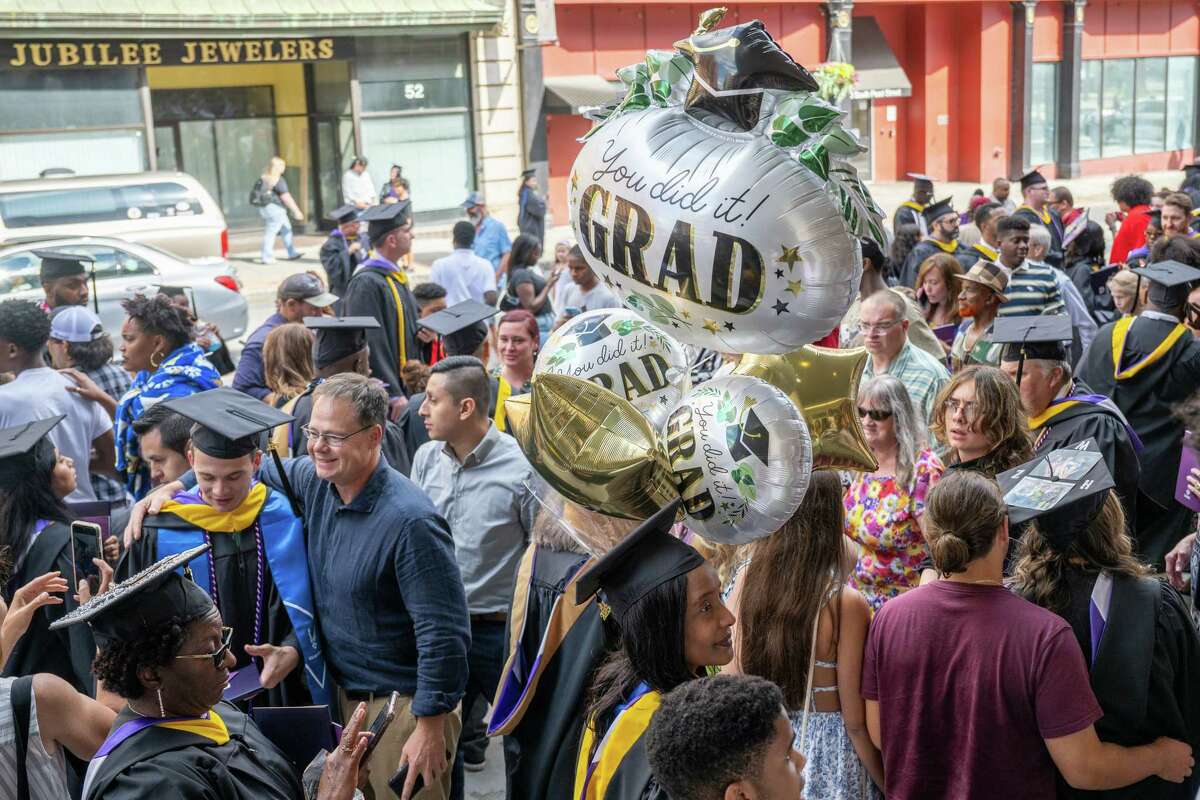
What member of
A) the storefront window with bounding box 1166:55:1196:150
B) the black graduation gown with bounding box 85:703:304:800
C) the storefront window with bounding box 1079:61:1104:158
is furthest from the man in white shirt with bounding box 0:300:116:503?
the storefront window with bounding box 1166:55:1196:150

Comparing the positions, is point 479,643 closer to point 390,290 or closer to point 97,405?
point 97,405

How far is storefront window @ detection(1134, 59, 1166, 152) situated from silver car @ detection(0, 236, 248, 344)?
93.7ft

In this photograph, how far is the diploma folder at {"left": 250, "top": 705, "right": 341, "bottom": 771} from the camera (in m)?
3.53

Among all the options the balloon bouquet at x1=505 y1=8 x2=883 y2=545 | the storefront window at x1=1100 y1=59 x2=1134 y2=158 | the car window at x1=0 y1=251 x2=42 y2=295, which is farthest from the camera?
the storefront window at x1=1100 y1=59 x2=1134 y2=158

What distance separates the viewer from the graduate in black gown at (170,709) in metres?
2.91

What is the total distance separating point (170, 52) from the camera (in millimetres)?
21188

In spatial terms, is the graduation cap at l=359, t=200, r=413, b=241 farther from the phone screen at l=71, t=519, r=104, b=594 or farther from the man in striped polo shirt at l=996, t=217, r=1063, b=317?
the phone screen at l=71, t=519, r=104, b=594

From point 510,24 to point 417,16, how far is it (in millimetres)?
2173

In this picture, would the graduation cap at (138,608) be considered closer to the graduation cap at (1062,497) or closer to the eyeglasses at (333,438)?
the eyeglasses at (333,438)

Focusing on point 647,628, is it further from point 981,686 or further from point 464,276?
point 464,276

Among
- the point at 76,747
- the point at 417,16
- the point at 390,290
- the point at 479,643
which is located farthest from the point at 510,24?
the point at 76,747

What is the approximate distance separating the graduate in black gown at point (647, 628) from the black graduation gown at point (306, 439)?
286 cm

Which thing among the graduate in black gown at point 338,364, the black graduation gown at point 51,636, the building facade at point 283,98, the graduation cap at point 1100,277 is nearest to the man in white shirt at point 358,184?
the building facade at point 283,98

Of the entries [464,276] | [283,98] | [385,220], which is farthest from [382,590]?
[283,98]
